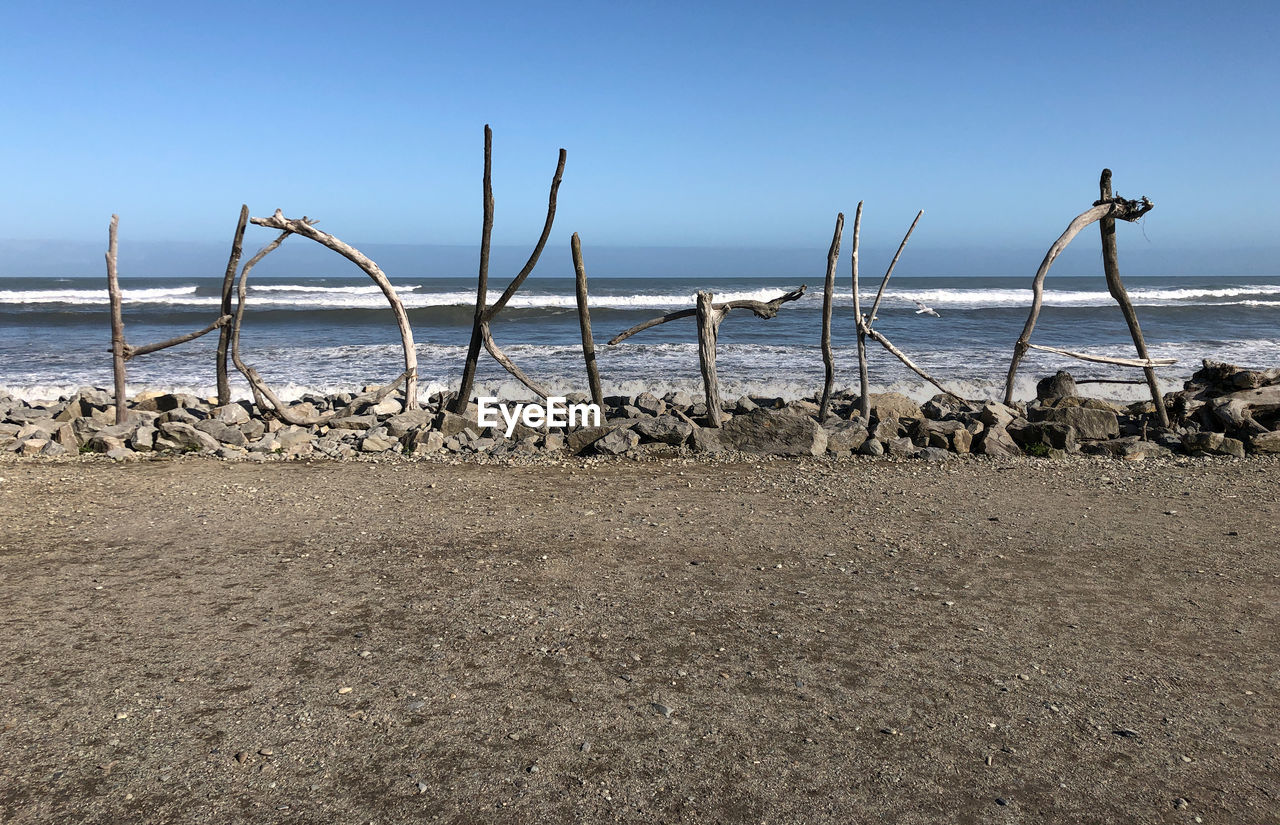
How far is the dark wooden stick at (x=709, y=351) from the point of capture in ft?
31.3

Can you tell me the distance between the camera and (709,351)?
9.63 metres

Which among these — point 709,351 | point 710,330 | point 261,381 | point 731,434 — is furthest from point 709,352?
point 261,381

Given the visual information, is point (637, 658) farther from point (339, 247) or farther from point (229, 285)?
point (229, 285)

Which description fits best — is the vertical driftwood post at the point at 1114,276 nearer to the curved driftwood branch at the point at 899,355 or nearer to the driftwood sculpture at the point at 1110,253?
the driftwood sculpture at the point at 1110,253

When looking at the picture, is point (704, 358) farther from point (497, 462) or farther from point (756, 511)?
point (756, 511)

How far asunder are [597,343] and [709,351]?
16422 mm

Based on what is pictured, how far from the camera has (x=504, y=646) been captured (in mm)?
4285

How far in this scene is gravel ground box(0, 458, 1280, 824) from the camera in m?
3.13

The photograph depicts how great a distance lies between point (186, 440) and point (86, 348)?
15086mm

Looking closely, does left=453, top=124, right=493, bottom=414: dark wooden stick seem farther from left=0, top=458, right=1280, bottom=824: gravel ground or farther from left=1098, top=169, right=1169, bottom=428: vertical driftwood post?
left=1098, top=169, right=1169, bottom=428: vertical driftwood post

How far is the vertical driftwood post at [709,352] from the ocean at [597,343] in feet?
16.6

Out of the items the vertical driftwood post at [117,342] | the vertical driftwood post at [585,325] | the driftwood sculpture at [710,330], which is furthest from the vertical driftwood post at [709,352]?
the vertical driftwood post at [117,342]

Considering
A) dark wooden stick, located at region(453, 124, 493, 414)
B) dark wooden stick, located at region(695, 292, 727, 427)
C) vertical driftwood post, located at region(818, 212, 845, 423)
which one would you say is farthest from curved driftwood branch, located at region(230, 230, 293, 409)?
vertical driftwood post, located at region(818, 212, 845, 423)

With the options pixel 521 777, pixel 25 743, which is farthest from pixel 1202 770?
pixel 25 743
